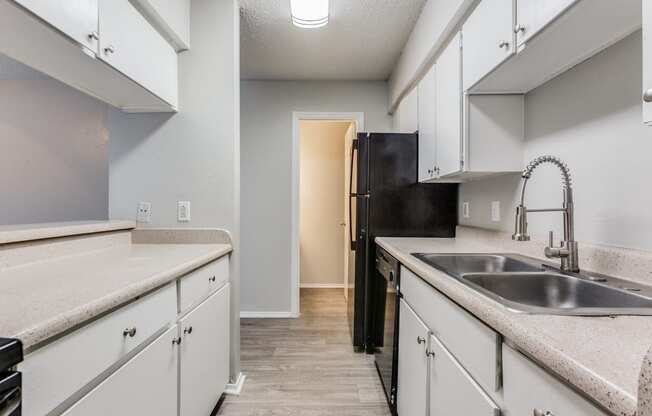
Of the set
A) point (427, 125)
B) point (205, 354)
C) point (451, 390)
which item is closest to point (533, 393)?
point (451, 390)

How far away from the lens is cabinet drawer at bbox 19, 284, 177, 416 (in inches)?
25.4

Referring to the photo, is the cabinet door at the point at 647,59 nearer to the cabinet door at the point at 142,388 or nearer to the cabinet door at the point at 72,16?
the cabinet door at the point at 142,388

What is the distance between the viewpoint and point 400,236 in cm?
247

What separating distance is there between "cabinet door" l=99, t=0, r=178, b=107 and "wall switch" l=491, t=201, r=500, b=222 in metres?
1.90

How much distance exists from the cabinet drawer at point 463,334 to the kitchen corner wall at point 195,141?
122cm

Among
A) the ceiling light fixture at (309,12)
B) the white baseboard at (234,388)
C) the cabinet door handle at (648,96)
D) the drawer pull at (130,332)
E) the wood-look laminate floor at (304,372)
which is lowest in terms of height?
the wood-look laminate floor at (304,372)

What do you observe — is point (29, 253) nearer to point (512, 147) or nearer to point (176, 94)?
point (176, 94)

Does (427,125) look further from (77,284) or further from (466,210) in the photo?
(77,284)

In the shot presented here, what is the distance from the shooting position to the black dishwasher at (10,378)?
0.55 m

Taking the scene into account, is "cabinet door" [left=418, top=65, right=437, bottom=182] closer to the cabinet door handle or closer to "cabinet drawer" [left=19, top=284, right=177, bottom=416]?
the cabinet door handle

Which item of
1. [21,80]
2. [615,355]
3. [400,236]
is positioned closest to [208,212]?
[400,236]

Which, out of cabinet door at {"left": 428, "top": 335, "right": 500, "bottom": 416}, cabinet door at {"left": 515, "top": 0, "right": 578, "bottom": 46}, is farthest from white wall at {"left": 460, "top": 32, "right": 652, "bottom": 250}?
cabinet door at {"left": 428, "top": 335, "right": 500, "bottom": 416}

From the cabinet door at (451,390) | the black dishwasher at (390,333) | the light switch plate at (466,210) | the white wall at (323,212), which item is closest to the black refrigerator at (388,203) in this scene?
the light switch plate at (466,210)

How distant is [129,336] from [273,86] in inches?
118
